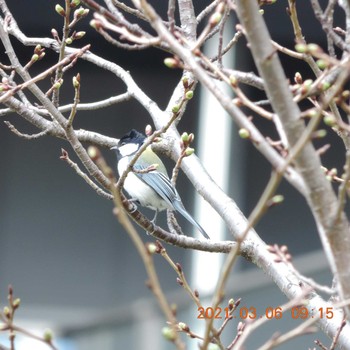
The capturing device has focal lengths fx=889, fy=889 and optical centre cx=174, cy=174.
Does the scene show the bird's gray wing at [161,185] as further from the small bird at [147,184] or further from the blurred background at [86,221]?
the blurred background at [86,221]

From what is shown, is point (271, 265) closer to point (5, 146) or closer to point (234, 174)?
point (234, 174)

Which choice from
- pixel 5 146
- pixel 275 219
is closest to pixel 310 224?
pixel 275 219

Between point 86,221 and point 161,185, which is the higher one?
point 86,221

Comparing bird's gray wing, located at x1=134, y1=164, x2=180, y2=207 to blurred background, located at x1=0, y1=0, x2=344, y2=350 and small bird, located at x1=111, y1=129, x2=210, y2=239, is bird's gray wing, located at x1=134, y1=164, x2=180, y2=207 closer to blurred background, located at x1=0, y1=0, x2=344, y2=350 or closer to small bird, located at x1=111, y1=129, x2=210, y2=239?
small bird, located at x1=111, y1=129, x2=210, y2=239

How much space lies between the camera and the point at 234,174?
7.64m

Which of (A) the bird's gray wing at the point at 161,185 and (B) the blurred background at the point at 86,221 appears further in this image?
(B) the blurred background at the point at 86,221

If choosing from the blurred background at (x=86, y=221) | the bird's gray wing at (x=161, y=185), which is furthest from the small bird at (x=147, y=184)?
the blurred background at (x=86, y=221)

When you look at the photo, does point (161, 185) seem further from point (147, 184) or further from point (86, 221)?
point (86, 221)

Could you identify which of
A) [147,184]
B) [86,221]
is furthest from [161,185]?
[86,221]

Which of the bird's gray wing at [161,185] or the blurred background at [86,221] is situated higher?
the blurred background at [86,221]

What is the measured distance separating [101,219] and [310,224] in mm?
1969

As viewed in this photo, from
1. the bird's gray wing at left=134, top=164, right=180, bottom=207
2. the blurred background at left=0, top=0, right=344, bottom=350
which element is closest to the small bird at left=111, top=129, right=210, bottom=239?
the bird's gray wing at left=134, top=164, right=180, bottom=207

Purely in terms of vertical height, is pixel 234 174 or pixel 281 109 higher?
pixel 234 174

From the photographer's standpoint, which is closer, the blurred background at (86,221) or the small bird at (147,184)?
the small bird at (147,184)
